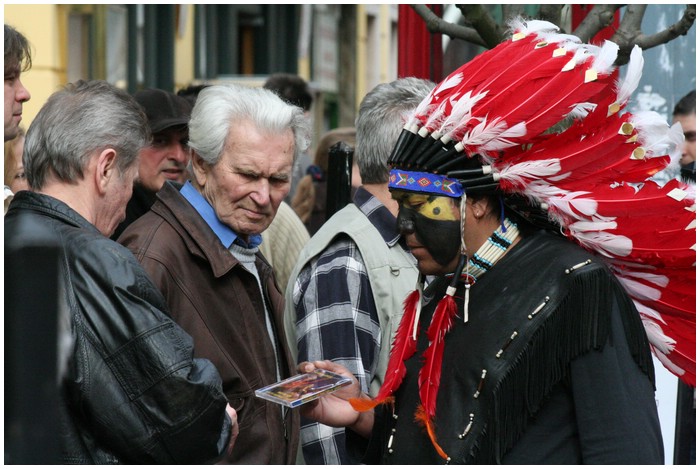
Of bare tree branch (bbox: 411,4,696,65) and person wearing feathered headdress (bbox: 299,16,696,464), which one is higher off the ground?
bare tree branch (bbox: 411,4,696,65)

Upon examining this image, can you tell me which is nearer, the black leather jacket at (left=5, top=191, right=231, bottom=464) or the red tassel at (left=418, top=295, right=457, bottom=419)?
the black leather jacket at (left=5, top=191, right=231, bottom=464)

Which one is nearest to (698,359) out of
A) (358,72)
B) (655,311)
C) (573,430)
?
(655,311)

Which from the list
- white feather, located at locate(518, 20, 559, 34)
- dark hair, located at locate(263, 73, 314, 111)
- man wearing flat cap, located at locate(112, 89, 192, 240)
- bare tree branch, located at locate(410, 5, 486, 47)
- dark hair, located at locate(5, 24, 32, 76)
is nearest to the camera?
white feather, located at locate(518, 20, 559, 34)

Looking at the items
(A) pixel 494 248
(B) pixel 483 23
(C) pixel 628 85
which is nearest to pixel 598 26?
(B) pixel 483 23

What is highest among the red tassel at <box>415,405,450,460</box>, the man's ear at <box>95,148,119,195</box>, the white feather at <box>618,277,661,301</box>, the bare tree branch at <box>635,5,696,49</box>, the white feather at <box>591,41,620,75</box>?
the bare tree branch at <box>635,5,696,49</box>

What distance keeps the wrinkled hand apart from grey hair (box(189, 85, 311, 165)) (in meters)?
0.76

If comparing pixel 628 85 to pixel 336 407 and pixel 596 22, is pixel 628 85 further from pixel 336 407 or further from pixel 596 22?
pixel 596 22

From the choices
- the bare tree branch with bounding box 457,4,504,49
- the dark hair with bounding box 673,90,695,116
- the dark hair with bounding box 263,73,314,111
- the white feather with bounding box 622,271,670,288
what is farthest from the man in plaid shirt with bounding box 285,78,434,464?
the dark hair with bounding box 263,73,314,111

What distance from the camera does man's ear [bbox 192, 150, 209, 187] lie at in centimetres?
338

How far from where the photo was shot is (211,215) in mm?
3340

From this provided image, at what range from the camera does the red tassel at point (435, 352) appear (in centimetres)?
262

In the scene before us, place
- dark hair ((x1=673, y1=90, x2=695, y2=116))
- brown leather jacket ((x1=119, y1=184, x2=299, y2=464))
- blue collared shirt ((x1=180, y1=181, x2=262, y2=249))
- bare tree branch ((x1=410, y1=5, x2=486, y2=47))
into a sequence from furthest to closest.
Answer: dark hair ((x1=673, y1=90, x2=695, y2=116)) < bare tree branch ((x1=410, y1=5, x2=486, y2=47)) < blue collared shirt ((x1=180, y1=181, x2=262, y2=249)) < brown leather jacket ((x1=119, y1=184, x2=299, y2=464))

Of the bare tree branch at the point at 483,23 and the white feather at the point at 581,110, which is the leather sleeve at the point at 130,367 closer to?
the white feather at the point at 581,110

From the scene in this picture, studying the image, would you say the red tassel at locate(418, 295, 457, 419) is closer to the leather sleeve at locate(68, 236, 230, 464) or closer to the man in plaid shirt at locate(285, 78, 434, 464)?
the leather sleeve at locate(68, 236, 230, 464)
